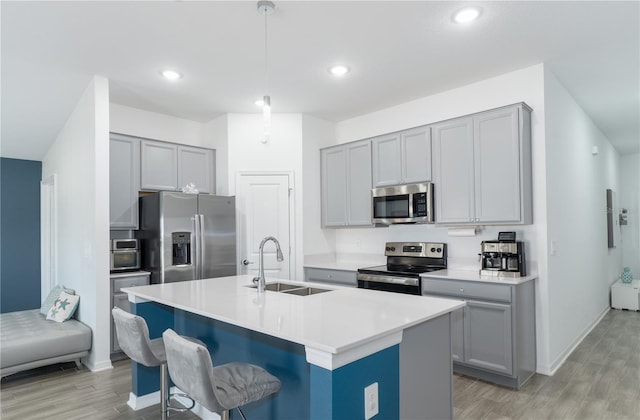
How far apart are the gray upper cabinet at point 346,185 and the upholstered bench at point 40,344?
115 inches

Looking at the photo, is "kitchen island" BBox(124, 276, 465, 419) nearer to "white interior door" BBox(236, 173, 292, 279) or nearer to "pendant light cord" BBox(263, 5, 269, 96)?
"pendant light cord" BBox(263, 5, 269, 96)

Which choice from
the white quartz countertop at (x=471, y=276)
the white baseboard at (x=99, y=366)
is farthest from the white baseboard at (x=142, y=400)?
the white quartz countertop at (x=471, y=276)

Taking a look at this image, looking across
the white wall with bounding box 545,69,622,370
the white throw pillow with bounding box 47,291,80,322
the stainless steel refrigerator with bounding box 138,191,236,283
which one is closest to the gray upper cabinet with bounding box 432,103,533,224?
the white wall with bounding box 545,69,622,370

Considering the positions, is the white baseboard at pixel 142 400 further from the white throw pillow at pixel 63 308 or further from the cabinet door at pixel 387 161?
the cabinet door at pixel 387 161

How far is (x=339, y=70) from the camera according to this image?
141 inches

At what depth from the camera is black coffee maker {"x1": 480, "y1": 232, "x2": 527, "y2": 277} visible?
3330 millimetres

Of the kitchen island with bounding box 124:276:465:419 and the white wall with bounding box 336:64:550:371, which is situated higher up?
the white wall with bounding box 336:64:550:371

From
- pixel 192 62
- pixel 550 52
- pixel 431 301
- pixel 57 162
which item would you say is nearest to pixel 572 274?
pixel 550 52

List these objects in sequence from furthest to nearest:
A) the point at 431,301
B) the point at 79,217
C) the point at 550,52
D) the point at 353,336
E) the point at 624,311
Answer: the point at 624,311, the point at 79,217, the point at 550,52, the point at 431,301, the point at 353,336

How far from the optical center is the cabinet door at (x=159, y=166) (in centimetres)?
442

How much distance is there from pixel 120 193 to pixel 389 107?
10.7ft

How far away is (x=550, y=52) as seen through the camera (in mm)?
3238

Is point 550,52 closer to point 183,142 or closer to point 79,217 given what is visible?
point 183,142

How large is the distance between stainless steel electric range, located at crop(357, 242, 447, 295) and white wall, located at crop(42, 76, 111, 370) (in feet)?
8.29
